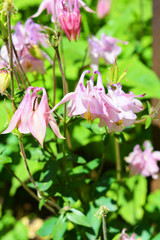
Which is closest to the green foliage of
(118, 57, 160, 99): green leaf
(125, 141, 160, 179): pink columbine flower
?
(118, 57, 160, 99): green leaf

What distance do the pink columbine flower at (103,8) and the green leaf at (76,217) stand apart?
189cm

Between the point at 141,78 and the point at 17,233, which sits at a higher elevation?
the point at 141,78

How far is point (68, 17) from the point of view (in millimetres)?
855

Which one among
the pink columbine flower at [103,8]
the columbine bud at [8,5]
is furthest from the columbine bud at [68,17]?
the pink columbine flower at [103,8]

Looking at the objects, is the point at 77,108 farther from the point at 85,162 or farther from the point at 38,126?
the point at 85,162

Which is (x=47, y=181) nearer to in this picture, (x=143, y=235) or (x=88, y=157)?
(x=143, y=235)

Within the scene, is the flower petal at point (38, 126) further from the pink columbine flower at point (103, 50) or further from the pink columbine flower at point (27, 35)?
the pink columbine flower at point (103, 50)

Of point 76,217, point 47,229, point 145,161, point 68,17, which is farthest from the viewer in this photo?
point 145,161

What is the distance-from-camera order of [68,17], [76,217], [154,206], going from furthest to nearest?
[154,206]
[76,217]
[68,17]

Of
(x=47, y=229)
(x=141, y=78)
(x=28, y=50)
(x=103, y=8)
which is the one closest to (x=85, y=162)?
(x=47, y=229)

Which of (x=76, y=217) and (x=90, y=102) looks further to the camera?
(x=76, y=217)

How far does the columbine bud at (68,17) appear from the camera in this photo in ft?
2.81

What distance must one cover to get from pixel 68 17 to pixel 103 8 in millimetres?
1963

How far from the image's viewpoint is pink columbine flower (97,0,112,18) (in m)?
2.59
